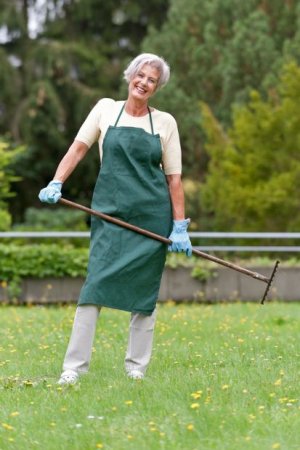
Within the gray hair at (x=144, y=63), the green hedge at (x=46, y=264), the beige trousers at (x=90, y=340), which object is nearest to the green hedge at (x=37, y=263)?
the green hedge at (x=46, y=264)

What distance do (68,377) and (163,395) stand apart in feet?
2.21

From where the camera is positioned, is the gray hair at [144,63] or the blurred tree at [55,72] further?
the blurred tree at [55,72]

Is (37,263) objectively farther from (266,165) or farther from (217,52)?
(217,52)

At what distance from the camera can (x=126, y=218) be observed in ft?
19.5

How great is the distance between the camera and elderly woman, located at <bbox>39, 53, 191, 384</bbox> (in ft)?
19.3

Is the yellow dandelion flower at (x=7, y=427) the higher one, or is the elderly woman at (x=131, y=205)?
the elderly woman at (x=131, y=205)

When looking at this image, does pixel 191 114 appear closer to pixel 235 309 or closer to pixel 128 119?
pixel 235 309

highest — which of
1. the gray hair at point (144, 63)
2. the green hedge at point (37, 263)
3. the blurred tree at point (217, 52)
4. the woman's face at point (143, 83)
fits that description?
the blurred tree at point (217, 52)

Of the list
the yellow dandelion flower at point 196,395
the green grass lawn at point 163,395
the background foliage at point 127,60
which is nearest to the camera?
the green grass lawn at point 163,395

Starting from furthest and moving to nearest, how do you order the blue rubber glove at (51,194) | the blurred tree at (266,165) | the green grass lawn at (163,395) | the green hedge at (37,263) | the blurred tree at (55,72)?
the blurred tree at (55,72)
the blurred tree at (266,165)
the green hedge at (37,263)
the blue rubber glove at (51,194)
the green grass lawn at (163,395)

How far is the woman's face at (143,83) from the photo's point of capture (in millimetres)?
5914

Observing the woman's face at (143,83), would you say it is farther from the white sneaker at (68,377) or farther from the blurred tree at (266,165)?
the blurred tree at (266,165)

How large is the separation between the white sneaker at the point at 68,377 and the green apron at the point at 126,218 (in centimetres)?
38

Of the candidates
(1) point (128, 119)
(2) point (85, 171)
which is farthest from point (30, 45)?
(1) point (128, 119)
